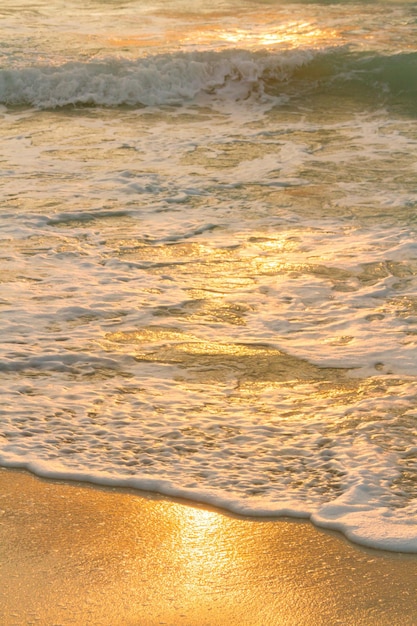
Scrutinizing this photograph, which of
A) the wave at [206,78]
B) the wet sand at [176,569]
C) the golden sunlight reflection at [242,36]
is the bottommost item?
the wave at [206,78]

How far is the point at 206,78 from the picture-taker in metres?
13.8

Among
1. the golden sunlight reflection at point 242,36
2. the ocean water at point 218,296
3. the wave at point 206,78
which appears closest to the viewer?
the ocean water at point 218,296

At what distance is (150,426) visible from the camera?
4031mm

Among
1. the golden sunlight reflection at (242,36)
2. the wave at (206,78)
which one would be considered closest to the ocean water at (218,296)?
the wave at (206,78)

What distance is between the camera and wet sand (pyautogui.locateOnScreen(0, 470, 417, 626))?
2.78 metres

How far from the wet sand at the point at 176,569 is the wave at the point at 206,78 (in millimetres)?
10470

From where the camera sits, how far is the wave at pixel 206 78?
13328 mm

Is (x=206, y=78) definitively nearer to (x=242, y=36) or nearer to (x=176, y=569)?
(x=242, y=36)

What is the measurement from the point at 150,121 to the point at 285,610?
9792 millimetres

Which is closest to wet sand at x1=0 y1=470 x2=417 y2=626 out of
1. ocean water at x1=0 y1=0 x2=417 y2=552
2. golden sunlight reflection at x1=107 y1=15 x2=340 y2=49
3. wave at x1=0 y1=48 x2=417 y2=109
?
ocean water at x1=0 y1=0 x2=417 y2=552

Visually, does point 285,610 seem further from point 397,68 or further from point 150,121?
point 397,68

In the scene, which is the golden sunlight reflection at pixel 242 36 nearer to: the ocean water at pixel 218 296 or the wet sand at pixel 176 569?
the ocean water at pixel 218 296

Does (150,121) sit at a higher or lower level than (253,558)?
lower

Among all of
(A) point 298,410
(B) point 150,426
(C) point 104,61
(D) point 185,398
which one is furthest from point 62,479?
(C) point 104,61
